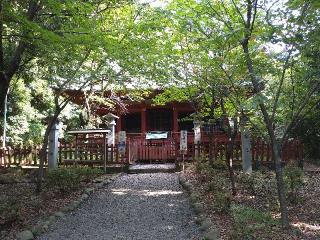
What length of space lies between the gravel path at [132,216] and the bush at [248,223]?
0.76m

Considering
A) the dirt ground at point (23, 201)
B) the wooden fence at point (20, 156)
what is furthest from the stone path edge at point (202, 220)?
the wooden fence at point (20, 156)

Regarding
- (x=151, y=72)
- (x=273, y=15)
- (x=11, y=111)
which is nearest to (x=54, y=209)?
(x=151, y=72)

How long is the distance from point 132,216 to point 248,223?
279cm

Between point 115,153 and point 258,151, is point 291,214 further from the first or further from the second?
point 115,153

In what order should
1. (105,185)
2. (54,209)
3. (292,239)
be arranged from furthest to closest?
(105,185) → (54,209) → (292,239)

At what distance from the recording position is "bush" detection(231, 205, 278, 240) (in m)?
5.70

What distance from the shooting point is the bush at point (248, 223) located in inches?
224

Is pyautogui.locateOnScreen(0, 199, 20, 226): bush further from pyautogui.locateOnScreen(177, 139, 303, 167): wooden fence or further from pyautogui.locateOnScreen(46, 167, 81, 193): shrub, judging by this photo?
pyautogui.locateOnScreen(177, 139, 303, 167): wooden fence

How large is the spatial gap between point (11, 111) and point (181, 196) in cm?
972

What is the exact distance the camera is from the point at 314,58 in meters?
6.48

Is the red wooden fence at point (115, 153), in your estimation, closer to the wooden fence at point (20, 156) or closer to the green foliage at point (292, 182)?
the wooden fence at point (20, 156)

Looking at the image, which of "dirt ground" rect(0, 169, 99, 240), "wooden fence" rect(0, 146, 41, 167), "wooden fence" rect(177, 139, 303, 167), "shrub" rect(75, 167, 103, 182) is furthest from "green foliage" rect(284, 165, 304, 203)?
"wooden fence" rect(0, 146, 41, 167)

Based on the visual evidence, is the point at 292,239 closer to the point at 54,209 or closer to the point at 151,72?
the point at 54,209

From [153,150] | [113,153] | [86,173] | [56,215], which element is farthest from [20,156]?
[56,215]
